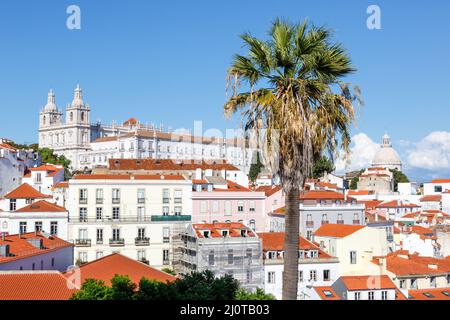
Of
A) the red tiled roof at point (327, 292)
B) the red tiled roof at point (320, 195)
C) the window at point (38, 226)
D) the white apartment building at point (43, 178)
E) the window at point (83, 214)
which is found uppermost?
the white apartment building at point (43, 178)

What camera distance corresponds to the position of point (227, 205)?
64.1 m

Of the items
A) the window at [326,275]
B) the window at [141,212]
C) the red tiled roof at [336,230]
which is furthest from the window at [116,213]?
the window at [326,275]

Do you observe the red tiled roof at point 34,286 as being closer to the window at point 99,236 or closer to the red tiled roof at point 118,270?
the red tiled roof at point 118,270

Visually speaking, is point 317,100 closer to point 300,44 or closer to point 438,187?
point 300,44

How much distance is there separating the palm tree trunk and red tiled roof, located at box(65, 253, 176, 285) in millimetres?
22873

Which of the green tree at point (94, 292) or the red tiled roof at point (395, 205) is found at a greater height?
the green tree at point (94, 292)

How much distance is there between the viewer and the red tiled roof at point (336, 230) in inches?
2212

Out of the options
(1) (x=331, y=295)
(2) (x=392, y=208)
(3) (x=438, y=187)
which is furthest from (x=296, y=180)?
(3) (x=438, y=187)

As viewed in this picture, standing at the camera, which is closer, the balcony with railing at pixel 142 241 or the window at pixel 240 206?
the balcony with railing at pixel 142 241

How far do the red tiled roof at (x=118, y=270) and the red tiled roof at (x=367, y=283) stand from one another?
45.9 feet

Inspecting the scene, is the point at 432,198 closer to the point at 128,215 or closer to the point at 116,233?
the point at 128,215

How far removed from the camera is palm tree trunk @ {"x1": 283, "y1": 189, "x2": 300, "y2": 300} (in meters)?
12.6

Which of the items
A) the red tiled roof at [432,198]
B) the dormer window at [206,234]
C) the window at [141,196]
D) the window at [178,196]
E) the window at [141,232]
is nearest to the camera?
the dormer window at [206,234]

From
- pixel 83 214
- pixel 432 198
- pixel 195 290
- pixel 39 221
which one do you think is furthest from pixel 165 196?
pixel 432 198
